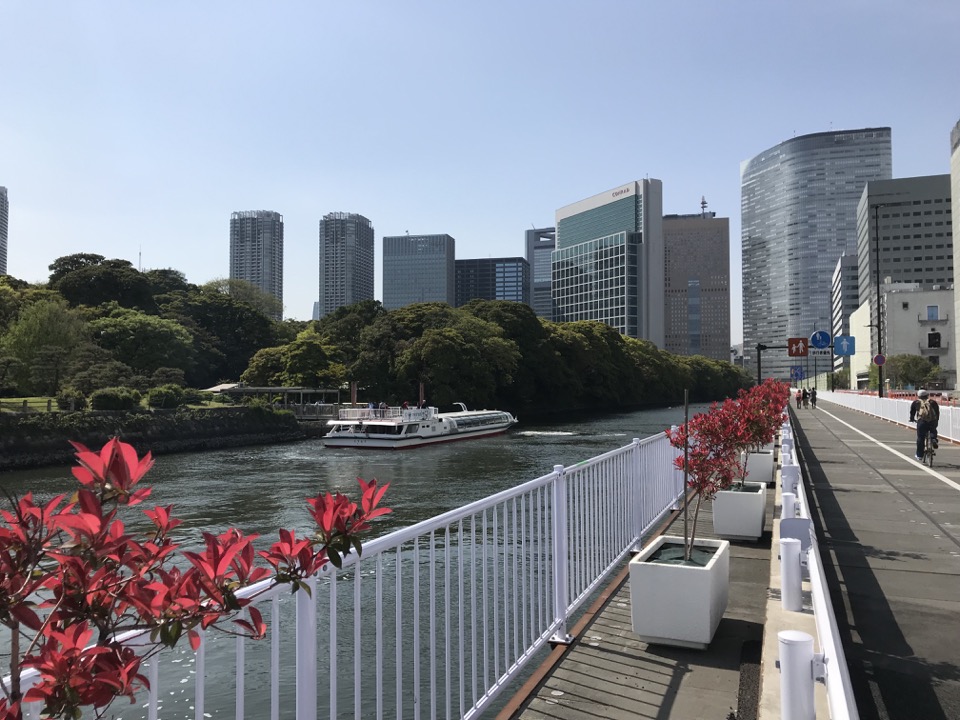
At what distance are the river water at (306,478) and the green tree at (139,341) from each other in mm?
19974

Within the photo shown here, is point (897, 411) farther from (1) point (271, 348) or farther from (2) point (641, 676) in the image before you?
(1) point (271, 348)

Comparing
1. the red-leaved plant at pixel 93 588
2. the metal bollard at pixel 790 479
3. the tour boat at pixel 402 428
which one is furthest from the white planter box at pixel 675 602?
the tour boat at pixel 402 428

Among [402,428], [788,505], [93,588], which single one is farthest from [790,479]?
[402,428]

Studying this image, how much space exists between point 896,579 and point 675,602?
3281 mm

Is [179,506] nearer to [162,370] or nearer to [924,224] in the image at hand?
[162,370]

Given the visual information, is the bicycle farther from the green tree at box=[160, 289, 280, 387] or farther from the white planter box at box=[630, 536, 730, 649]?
the green tree at box=[160, 289, 280, 387]

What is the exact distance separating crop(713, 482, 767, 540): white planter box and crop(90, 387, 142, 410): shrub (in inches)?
1653

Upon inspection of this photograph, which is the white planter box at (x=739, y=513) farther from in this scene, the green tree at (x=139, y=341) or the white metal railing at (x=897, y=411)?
the green tree at (x=139, y=341)

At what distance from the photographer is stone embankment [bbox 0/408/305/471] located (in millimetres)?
33844

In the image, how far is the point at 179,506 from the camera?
22156 millimetres

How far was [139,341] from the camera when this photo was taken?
2334 inches

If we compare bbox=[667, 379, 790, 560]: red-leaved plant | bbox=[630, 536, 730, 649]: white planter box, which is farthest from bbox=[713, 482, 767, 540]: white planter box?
bbox=[630, 536, 730, 649]: white planter box

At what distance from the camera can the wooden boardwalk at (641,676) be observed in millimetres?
3959

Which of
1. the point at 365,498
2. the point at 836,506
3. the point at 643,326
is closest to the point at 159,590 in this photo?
the point at 365,498
